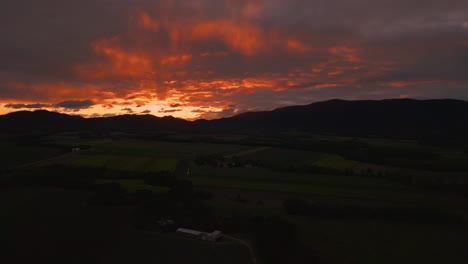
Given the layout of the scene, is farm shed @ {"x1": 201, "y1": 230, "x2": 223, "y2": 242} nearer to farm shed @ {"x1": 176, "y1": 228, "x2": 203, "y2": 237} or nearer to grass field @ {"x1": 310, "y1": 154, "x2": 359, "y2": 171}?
Answer: farm shed @ {"x1": 176, "y1": 228, "x2": 203, "y2": 237}

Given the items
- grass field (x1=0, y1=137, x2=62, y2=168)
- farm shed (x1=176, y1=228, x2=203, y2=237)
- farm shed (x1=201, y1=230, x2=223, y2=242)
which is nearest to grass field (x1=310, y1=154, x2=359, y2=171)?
farm shed (x1=201, y1=230, x2=223, y2=242)

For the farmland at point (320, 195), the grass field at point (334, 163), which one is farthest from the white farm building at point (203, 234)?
the grass field at point (334, 163)

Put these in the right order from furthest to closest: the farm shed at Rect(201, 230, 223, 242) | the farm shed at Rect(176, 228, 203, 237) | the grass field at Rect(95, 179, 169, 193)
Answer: the grass field at Rect(95, 179, 169, 193)
the farm shed at Rect(176, 228, 203, 237)
the farm shed at Rect(201, 230, 223, 242)

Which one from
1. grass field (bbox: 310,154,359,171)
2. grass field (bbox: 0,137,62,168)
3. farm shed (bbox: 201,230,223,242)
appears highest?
grass field (bbox: 0,137,62,168)

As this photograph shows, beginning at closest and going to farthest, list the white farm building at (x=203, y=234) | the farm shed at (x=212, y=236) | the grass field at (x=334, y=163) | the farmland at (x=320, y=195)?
the farmland at (x=320, y=195)
the farm shed at (x=212, y=236)
the white farm building at (x=203, y=234)
the grass field at (x=334, y=163)

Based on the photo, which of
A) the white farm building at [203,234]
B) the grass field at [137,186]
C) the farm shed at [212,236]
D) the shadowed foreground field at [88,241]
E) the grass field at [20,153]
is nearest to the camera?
the shadowed foreground field at [88,241]

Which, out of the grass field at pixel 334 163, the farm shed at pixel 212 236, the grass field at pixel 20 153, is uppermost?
the grass field at pixel 20 153

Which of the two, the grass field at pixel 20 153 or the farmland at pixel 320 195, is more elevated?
the grass field at pixel 20 153

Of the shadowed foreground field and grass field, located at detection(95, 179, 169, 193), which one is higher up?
grass field, located at detection(95, 179, 169, 193)

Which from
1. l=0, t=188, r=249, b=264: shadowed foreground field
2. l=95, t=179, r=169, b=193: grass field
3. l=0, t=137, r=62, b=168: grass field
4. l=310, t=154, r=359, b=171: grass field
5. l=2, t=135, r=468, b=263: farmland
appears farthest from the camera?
l=0, t=137, r=62, b=168: grass field

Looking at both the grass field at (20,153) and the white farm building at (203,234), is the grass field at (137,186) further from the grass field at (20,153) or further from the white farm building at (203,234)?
the grass field at (20,153)

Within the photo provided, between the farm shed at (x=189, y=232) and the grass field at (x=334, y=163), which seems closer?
the farm shed at (x=189, y=232)

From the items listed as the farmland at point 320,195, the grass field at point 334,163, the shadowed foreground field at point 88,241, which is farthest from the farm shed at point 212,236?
the grass field at point 334,163

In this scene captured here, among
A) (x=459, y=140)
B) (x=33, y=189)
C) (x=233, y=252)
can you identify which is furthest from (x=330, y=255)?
(x=459, y=140)
